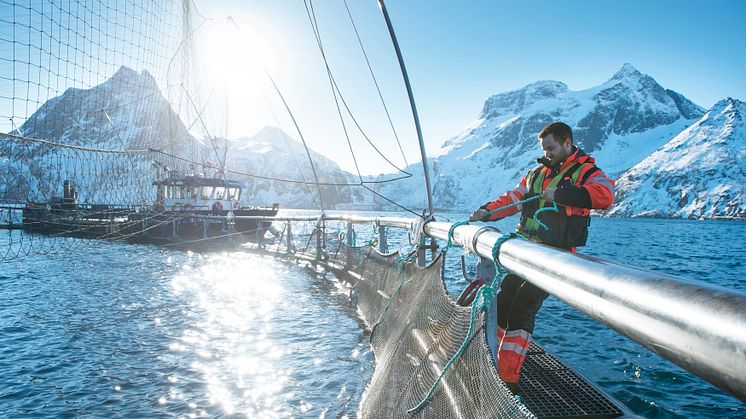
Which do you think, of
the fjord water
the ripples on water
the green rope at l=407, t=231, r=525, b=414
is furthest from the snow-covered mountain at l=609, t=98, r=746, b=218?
the green rope at l=407, t=231, r=525, b=414

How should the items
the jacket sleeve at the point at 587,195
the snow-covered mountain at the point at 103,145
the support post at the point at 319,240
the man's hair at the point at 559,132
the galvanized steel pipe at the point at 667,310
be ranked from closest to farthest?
the galvanized steel pipe at the point at 667,310
the jacket sleeve at the point at 587,195
the man's hair at the point at 559,132
the support post at the point at 319,240
the snow-covered mountain at the point at 103,145

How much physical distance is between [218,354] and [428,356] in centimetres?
418

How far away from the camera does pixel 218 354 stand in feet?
19.0

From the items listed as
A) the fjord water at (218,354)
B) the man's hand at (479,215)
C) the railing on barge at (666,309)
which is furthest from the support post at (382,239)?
the railing on barge at (666,309)

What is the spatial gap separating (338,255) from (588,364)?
287 inches

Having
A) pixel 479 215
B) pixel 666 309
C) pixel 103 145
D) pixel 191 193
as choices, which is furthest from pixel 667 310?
pixel 103 145

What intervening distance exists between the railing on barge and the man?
1671 millimetres

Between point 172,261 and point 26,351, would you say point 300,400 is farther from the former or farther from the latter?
point 172,261

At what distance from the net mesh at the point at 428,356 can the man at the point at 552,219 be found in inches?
26.2

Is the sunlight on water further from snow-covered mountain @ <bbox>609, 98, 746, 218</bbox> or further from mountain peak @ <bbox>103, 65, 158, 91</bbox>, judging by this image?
snow-covered mountain @ <bbox>609, 98, 746, 218</bbox>

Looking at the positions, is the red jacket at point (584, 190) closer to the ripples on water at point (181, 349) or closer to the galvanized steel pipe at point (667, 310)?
the galvanized steel pipe at point (667, 310)

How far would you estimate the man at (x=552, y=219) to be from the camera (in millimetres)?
2973

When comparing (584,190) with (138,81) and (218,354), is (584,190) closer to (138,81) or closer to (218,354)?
(218,354)

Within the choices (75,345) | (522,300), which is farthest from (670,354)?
(75,345)
